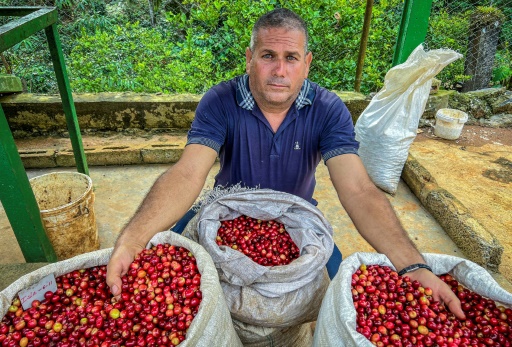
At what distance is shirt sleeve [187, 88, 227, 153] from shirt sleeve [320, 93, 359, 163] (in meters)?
0.61

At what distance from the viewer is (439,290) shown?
1.39 metres

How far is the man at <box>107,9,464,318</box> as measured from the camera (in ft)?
5.71

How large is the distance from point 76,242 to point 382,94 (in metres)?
3.01

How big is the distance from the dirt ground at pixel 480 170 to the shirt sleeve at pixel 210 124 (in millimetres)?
2387

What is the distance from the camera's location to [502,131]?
5121 mm

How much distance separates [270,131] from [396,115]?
1793 millimetres

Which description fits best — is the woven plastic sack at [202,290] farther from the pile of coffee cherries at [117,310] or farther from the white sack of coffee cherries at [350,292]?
the white sack of coffee cherries at [350,292]

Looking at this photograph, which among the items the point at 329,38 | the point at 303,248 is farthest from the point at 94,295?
the point at 329,38

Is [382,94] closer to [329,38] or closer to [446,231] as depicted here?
[446,231]

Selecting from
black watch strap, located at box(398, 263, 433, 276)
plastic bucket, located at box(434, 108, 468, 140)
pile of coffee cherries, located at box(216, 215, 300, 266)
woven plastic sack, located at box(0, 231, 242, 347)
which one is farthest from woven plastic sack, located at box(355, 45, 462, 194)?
woven plastic sack, located at box(0, 231, 242, 347)

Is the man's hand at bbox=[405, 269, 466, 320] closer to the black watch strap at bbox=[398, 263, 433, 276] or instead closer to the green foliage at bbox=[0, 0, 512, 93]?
the black watch strap at bbox=[398, 263, 433, 276]

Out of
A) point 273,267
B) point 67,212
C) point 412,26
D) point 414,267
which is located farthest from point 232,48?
point 414,267

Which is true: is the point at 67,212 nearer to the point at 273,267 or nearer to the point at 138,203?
the point at 138,203

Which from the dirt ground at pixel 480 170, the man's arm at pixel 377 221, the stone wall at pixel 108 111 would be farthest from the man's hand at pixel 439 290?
the stone wall at pixel 108 111
